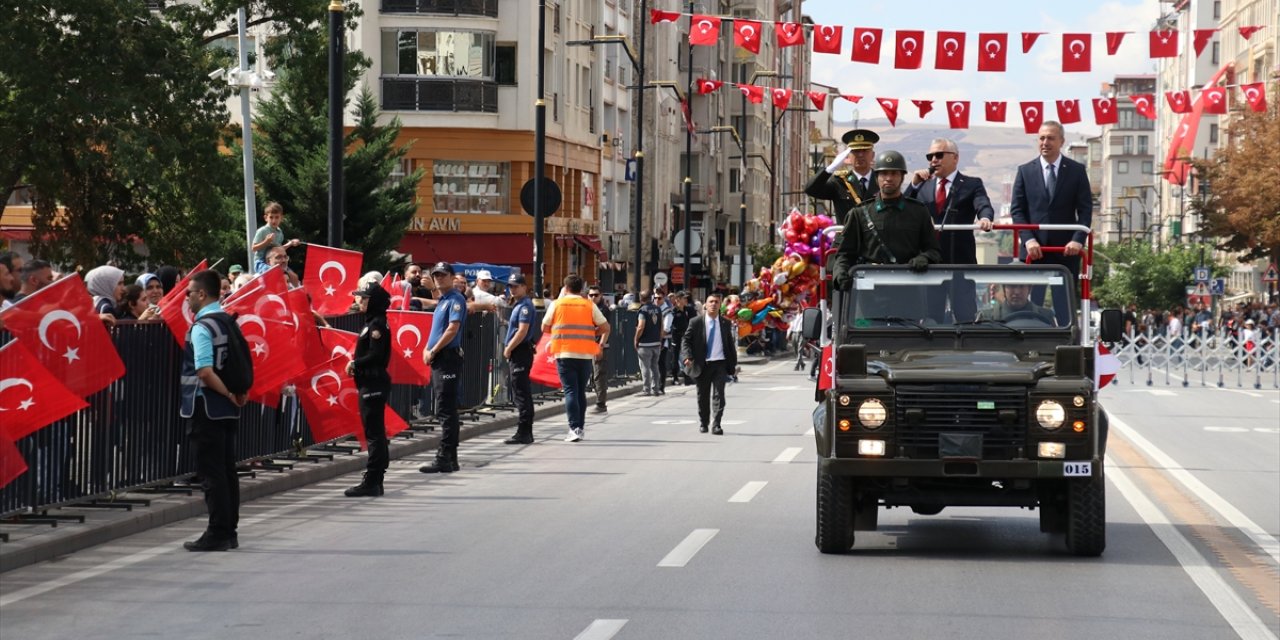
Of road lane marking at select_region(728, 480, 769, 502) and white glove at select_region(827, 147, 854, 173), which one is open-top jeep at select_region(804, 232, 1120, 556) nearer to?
white glove at select_region(827, 147, 854, 173)

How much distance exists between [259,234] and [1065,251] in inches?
384

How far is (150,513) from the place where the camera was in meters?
13.2

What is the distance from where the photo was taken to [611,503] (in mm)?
15156

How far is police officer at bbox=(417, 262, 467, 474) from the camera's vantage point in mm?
18031

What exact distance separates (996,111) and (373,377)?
19.5m

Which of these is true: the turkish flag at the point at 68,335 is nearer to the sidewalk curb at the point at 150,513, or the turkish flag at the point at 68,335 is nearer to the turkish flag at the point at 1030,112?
the sidewalk curb at the point at 150,513

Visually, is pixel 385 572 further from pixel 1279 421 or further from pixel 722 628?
pixel 1279 421

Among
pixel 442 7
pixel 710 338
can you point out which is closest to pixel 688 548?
pixel 710 338

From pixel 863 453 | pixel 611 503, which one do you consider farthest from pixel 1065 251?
pixel 611 503

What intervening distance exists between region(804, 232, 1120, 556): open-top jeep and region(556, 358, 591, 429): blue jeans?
10227mm

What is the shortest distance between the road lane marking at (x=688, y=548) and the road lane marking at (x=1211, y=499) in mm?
3494

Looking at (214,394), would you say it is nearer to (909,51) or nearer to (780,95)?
(909,51)

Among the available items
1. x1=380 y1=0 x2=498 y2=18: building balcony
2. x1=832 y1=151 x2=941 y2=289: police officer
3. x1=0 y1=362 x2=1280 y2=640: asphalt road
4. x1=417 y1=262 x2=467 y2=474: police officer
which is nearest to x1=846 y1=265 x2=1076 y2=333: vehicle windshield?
x1=832 y1=151 x2=941 y2=289: police officer

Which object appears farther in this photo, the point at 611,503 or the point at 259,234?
the point at 259,234
